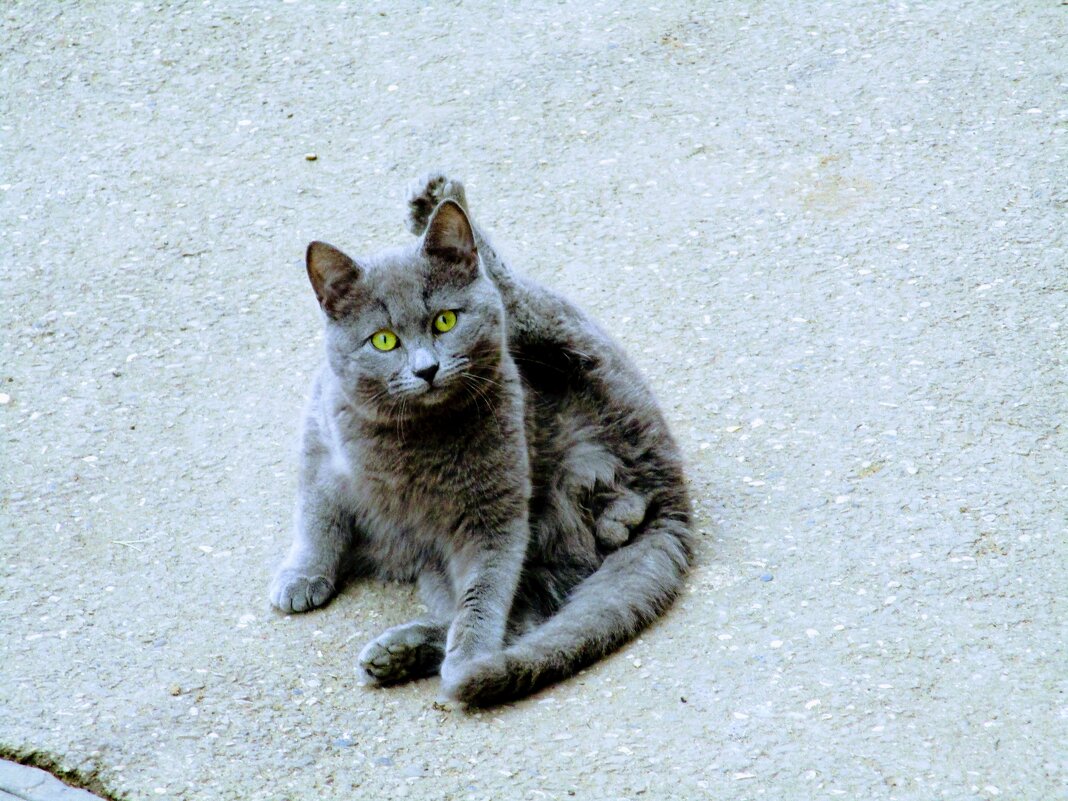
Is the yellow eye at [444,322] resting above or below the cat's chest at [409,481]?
above

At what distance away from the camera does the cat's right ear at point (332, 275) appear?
282cm

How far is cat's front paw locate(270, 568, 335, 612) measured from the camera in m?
3.03

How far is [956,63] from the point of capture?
5.20 metres

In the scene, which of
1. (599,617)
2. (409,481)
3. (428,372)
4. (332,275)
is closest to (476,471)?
(409,481)

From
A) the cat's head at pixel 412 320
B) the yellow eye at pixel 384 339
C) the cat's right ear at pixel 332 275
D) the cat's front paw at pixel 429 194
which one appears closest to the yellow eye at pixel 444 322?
the cat's head at pixel 412 320

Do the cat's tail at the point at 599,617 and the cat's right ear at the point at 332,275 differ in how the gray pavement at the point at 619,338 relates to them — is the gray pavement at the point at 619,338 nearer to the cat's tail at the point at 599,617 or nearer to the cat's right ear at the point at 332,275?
the cat's tail at the point at 599,617

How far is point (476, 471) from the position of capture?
2.96 m

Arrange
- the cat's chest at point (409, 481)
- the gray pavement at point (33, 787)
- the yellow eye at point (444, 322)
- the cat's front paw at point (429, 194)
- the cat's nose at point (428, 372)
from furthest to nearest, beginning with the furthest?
1. the cat's front paw at point (429, 194)
2. the cat's chest at point (409, 481)
3. the yellow eye at point (444, 322)
4. the cat's nose at point (428, 372)
5. the gray pavement at point (33, 787)

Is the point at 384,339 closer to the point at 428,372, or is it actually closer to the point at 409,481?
the point at 428,372

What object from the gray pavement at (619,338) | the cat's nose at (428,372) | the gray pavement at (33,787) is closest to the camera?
the gray pavement at (33,787)

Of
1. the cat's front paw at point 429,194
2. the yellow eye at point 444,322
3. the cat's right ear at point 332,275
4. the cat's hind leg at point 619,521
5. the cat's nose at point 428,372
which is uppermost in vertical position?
the cat's front paw at point 429,194

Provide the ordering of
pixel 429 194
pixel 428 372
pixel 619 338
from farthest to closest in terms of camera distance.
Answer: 1. pixel 619 338
2. pixel 429 194
3. pixel 428 372

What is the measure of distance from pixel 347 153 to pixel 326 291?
2340 millimetres

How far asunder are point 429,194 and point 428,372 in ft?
1.89
